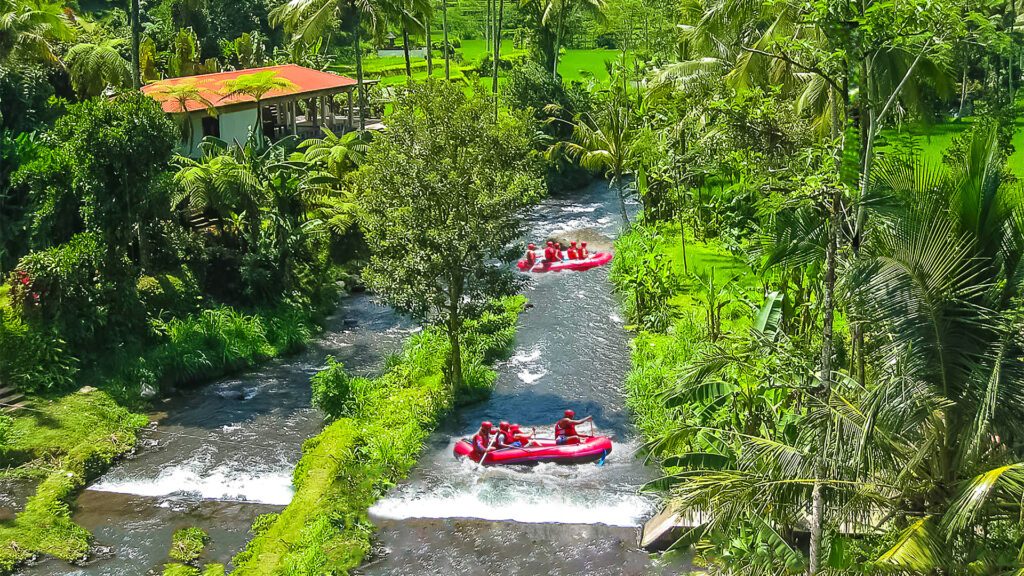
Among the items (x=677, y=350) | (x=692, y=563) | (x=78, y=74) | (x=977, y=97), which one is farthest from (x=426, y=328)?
(x=977, y=97)

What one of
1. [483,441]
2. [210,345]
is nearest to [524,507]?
[483,441]

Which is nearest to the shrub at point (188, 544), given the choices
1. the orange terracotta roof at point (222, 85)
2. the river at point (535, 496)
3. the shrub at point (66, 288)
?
the river at point (535, 496)

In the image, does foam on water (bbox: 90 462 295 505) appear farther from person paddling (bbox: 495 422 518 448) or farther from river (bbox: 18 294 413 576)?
person paddling (bbox: 495 422 518 448)

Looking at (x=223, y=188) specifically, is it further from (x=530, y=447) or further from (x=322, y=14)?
(x=530, y=447)

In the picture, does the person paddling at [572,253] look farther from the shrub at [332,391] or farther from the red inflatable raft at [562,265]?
the shrub at [332,391]

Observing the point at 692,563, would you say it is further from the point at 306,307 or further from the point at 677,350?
the point at 306,307

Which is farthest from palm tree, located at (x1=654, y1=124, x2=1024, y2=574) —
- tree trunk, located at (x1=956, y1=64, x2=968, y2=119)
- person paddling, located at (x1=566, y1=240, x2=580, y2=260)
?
tree trunk, located at (x1=956, y1=64, x2=968, y2=119)
